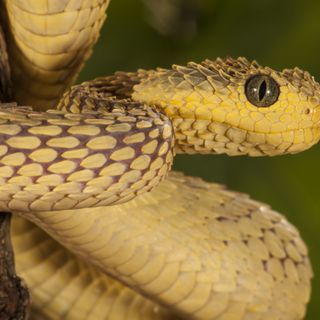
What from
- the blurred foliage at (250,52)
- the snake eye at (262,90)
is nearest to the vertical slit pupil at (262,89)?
the snake eye at (262,90)

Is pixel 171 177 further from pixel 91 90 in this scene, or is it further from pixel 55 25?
pixel 55 25

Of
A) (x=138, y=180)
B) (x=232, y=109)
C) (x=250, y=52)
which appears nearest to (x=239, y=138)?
(x=232, y=109)

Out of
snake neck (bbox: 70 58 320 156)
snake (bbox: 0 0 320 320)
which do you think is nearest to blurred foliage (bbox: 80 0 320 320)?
snake (bbox: 0 0 320 320)

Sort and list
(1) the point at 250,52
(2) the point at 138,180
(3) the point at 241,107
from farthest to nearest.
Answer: (1) the point at 250,52 → (3) the point at 241,107 → (2) the point at 138,180

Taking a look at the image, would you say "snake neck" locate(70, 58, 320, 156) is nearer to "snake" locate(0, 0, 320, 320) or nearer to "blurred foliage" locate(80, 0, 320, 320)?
"snake" locate(0, 0, 320, 320)

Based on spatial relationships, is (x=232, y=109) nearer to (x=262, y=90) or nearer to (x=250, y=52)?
(x=262, y=90)

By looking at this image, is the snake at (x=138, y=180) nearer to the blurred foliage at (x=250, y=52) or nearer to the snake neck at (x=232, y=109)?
the snake neck at (x=232, y=109)

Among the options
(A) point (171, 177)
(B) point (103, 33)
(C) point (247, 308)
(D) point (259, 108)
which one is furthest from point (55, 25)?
(B) point (103, 33)
